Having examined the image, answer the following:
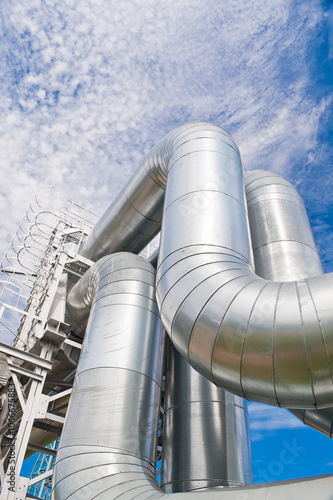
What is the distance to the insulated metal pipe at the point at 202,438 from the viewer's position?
4.97 m

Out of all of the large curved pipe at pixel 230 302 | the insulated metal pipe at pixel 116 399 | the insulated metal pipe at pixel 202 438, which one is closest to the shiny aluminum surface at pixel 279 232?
the large curved pipe at pixel 230 302

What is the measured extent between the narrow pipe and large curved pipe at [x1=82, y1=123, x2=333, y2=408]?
96 centimetres

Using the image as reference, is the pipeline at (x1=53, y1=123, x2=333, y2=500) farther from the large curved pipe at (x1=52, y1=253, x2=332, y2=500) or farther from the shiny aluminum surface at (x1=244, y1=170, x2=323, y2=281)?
the shiny aluminum surface at (x1=244, y1=170, x2=323, y2=281)

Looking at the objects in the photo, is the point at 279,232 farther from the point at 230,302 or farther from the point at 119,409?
the point at 119,409

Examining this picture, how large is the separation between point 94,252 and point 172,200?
4.69 m

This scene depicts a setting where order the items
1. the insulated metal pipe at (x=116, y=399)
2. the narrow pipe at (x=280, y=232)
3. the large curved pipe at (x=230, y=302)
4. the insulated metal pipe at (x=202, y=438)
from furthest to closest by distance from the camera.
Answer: the narrow pipe at (x=280, y=232) → the insulated metal pipe at (x=202, y=438) → the insulated metal pipe at (x=116, y=399) → the large curved pipe at (x=230, y=302)

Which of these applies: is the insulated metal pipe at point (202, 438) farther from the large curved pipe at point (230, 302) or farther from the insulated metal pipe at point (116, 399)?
the large curved pipe at point (230, 302)

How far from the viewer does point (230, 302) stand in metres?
3.44

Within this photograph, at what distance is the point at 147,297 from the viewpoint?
19.4 ft

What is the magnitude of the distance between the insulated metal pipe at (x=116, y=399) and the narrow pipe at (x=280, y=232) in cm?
197

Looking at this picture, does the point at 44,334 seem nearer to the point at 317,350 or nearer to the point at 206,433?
the point at 206,433

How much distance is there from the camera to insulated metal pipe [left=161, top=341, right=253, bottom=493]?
497cm

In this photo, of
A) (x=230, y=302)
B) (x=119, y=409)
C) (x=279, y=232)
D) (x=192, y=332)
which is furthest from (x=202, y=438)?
(x=279, y=232)

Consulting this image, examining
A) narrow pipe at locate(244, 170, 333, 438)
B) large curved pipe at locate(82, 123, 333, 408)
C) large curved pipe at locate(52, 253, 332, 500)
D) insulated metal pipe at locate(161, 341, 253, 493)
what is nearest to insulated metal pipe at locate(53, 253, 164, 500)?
large curved pipe at locate(52, 253, 332, 500)
